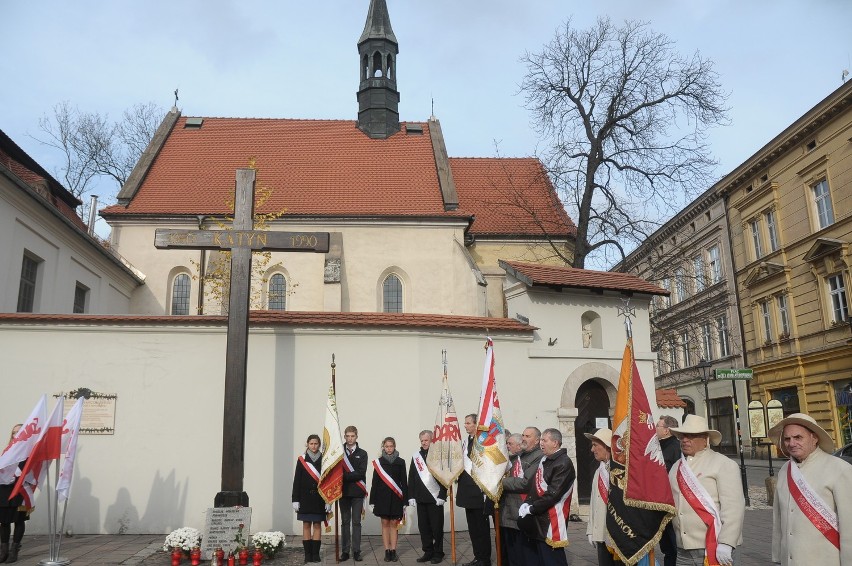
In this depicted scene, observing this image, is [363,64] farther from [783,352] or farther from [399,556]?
[399,556]

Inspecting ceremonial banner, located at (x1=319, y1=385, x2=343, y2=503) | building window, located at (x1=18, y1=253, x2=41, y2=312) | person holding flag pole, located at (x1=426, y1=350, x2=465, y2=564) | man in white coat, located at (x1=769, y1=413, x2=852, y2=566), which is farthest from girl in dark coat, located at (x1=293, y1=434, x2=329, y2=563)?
building window, located at (x1=18, y1=253, x2=41, y2=312)

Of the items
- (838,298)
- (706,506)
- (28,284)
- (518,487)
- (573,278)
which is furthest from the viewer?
(838,298)

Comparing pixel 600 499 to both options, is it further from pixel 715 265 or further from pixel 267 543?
pixel 715 265

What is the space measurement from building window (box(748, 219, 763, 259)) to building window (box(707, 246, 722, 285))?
288 centimetres

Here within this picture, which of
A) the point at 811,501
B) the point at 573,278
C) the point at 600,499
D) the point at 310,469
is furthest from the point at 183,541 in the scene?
the point at 573,278

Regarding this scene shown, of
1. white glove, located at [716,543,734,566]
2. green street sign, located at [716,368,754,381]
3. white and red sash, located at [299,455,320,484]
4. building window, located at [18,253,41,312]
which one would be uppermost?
building window, located at [18,253,41,312]

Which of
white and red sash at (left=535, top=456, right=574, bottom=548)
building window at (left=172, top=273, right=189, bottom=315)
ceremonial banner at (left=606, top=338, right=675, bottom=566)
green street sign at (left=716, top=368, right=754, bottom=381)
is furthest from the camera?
building window at (left=172, top=273, right=189, bottom=315)

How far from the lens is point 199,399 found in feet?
37.8

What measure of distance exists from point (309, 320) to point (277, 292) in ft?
40.3

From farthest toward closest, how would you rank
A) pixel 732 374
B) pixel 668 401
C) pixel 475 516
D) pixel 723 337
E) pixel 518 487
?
pixel 723 337, pixel 668 401, pixel 732 374, pixel 475 516, pixel 518 487

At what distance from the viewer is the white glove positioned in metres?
4.96

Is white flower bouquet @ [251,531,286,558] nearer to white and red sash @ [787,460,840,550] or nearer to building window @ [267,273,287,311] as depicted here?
white and red sash @ [787,460,840,550]

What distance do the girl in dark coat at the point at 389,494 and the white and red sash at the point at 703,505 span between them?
495 centimetres

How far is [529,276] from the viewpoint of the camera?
42.5 feet
